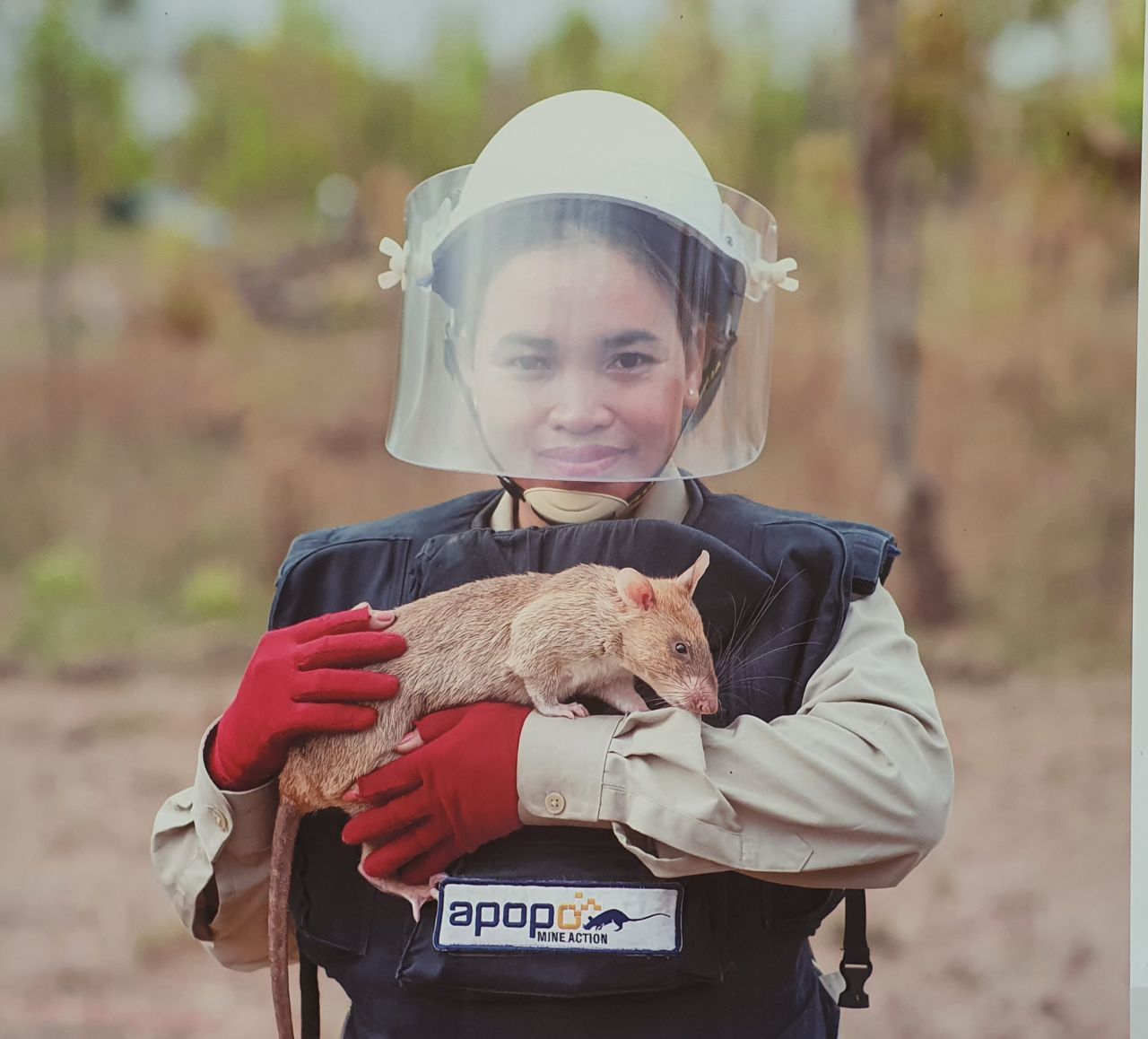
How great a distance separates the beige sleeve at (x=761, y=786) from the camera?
1494 mm

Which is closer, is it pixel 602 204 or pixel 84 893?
pixel 602 204

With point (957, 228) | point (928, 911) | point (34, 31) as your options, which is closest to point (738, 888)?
point (928, 911)

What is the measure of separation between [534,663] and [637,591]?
16 centimetres

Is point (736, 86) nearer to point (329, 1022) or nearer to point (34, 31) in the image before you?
point (34, 31)

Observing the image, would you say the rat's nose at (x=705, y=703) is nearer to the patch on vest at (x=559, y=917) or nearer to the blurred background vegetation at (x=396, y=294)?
the patch on vest at (x=559, y=917)

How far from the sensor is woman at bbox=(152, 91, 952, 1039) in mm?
1526

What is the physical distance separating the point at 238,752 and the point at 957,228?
1349 millimetres

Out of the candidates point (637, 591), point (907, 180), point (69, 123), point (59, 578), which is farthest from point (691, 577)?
point (69, 123)

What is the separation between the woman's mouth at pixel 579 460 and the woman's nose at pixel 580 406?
1.3 inches

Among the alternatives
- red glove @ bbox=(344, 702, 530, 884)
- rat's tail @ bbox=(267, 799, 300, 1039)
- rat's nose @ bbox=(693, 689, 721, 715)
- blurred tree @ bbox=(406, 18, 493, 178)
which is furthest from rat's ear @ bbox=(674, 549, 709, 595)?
blurred tree @ bbox=(406, 18, 493, 178)

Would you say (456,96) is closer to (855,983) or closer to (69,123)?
(69,123)

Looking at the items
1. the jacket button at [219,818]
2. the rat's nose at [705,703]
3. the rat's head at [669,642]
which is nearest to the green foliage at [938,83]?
the rat's head at [669,642]

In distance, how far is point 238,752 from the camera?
1621 millimetres

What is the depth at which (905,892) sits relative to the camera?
2.12m
